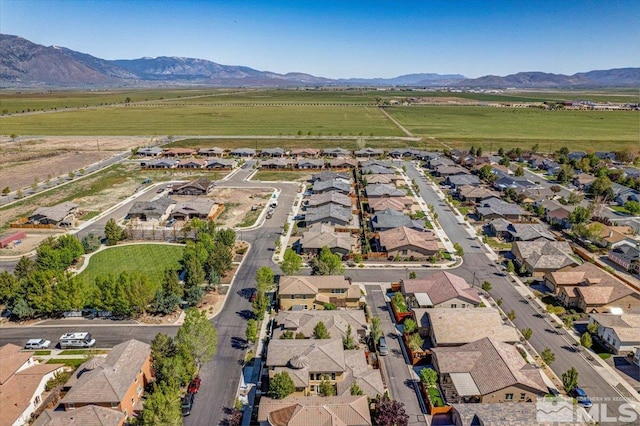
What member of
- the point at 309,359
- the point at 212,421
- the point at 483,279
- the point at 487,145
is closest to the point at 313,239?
the point at 483,279

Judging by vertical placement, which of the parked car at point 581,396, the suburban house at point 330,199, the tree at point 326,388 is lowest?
the parked car at point 581,396

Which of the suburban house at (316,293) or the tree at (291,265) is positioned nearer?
the suburban house at (316,293)

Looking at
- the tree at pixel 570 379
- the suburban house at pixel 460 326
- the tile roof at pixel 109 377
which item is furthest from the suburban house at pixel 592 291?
the tile roof at pixel 109 377

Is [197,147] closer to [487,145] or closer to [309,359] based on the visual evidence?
[487,145]

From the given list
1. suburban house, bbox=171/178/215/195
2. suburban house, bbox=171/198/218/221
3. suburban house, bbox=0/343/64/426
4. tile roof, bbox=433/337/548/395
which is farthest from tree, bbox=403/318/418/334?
suburban house, bbox=171/178/215/195

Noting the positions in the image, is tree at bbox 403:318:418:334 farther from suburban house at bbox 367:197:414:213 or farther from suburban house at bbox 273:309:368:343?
suburban house at bbox 367:197:414:213

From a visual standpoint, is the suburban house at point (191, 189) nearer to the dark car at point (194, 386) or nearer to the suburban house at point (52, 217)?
the suburban house at point (52, 217)
